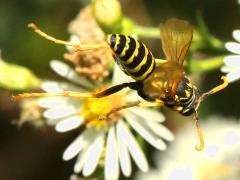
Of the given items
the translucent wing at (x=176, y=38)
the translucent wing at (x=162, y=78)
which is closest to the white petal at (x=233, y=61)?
the translucent wing at (x=176, y=38)

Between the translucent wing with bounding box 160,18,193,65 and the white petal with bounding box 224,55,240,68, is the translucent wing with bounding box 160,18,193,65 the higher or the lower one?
the higher one

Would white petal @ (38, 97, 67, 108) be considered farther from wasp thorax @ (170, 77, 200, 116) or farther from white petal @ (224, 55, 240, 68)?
white petal @ (224, 55, 240, 68)

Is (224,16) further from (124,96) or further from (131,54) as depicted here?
(131,54)

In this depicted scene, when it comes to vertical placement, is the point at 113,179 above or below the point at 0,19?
below

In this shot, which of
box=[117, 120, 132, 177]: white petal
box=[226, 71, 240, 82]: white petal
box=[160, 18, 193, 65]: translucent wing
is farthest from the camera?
box=[117, 120, 132, 177]: white petal

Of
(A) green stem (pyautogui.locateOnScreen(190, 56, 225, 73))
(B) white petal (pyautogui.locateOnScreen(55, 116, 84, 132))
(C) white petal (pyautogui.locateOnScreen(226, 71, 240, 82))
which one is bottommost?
(C) white petal (pyautogui.locateOnScreen(226, 71, 240, 82))

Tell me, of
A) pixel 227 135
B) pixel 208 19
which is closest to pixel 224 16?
pixel 208 19

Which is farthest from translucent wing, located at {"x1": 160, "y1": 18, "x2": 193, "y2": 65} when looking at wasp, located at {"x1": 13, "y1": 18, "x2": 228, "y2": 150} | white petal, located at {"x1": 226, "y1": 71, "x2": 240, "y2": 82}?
white petal, located at {"x1": 226, "y1": 71, "x2": 240, "y2": 82}
